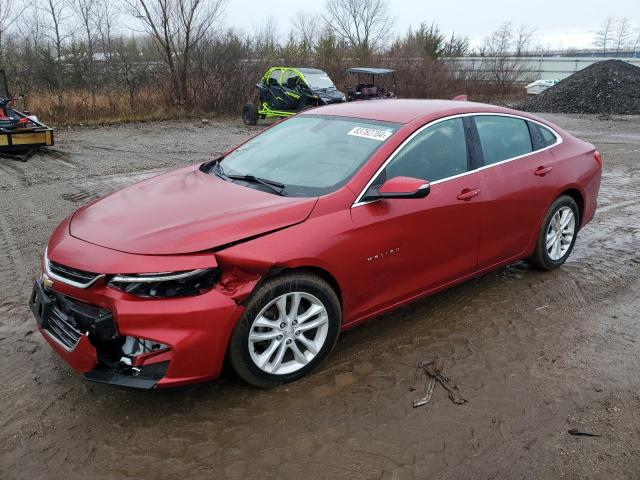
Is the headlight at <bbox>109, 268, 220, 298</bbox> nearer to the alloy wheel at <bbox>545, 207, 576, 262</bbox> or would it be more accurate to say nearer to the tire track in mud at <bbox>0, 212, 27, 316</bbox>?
the tire track in mud at <bbox>0, 212, 27, 316</bbox>

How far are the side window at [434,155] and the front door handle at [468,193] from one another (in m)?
0.15

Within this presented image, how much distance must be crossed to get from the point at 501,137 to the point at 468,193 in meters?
0.79

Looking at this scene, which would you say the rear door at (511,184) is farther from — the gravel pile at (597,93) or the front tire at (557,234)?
the gravel pile at (597,93)

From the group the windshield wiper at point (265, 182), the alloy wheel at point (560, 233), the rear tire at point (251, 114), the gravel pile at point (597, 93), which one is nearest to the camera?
the windshield wiper at point (265, 182)

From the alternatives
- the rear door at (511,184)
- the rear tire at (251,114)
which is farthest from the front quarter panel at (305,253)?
the rear tire at (251,114)

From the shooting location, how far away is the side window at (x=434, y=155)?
370 centimetres

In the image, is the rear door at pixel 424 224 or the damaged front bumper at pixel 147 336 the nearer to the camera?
the damaged front bumper at pixel 147 336

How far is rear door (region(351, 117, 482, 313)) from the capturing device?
346 centimetres

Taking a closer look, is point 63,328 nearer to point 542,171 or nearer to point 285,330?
point 285,330

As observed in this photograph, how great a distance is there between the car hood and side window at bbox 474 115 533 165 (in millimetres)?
1756

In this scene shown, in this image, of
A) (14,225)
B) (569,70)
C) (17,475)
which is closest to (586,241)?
(17,475)

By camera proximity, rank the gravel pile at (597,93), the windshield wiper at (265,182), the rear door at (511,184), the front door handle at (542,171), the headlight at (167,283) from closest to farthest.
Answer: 1. the headlight at (167,283)
2. the windshield wiper at (265,182)
3. the rear door at (511,184)
4. the front door handle at (542,171)
5. the gravel pile at (597,93)

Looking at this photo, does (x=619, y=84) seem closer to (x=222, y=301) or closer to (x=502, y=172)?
(x=502, y=172)

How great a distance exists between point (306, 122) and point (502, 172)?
1588 millimetres
